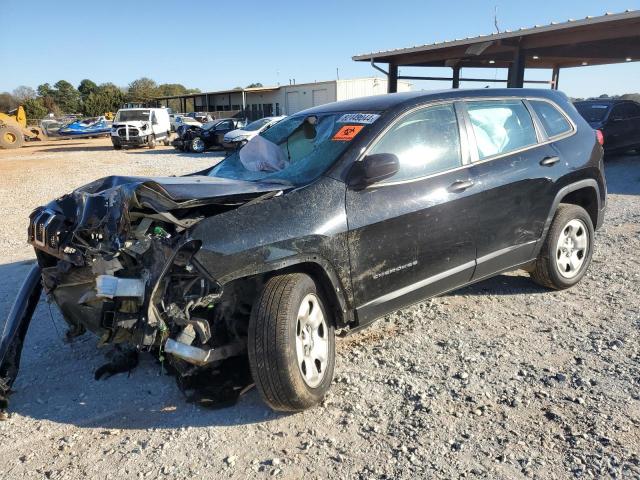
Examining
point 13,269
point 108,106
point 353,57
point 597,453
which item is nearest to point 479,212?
point 597,453

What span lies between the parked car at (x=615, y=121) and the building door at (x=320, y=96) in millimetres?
27602

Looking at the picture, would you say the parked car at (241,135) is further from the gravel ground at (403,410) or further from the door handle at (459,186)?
the door handle at (459,186)

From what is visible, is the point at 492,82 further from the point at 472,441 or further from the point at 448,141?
the point at 472,441

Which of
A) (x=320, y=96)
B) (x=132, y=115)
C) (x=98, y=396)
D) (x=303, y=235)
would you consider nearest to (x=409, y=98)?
(x=303, y=235)

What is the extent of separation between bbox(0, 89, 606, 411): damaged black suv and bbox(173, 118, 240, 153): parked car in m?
19.1

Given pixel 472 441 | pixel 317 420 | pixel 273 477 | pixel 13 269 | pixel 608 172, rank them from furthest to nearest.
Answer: pixel 608 172 < pixel 13 269 < pixel 317 420 < pixel 472 441 < pixel 273 477

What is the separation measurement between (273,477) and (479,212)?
2371mm

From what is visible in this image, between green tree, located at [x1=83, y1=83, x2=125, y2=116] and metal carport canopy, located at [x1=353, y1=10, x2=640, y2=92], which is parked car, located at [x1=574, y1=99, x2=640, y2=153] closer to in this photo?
metal carport canopy, located at [x1=353, y1=10, x2=640, y2=92]

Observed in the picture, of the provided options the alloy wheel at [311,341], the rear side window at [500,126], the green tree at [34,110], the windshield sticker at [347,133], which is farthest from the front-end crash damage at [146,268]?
the green tree at [34,110]

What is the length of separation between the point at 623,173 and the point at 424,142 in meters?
10.9

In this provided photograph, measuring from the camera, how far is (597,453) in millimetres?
2643

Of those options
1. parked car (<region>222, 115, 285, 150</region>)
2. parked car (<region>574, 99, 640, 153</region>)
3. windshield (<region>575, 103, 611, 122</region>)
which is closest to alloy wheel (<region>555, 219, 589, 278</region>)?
parked car (<region>574, 99, 640, 153</region>)

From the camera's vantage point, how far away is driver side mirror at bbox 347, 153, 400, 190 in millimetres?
3275

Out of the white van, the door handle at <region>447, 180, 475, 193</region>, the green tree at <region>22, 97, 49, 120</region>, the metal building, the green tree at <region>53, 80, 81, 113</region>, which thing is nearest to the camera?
the door handle at <region>447, 180, 475, 193</region>
